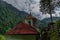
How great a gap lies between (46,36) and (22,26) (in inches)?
115

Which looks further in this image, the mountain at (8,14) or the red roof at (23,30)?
the mountain at (8,14)

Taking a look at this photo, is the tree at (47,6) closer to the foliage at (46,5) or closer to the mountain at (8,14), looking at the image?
the foliage at (46,5)

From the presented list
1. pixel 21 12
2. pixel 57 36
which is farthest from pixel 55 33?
pixel 21 12

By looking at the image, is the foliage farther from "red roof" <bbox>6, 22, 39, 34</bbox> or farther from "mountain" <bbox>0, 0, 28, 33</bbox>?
"mountain" <bbox>0, 0, 28, 33</bbox>

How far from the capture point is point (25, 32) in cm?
1157

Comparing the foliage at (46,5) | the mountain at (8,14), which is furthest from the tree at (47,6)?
the mountain at (8,14)

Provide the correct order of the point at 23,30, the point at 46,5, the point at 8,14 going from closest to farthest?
the point at 23,30 < the point at 46,5 < the point at 8,14

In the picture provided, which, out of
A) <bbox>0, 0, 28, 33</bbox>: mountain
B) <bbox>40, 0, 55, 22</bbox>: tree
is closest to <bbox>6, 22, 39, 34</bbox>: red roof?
<bbox>40, 0, 55, 22</bbox>: tree

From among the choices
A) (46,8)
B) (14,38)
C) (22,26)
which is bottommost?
(14,38)

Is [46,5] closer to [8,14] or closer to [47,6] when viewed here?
[47,6]

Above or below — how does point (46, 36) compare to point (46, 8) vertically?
below

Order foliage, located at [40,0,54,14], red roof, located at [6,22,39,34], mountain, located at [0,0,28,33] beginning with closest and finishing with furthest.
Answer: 1. red roof, located at [6,22,39,34]
2. foliage, located at [40,0,54,14]
3. mountain, located at [0,0,28,33]

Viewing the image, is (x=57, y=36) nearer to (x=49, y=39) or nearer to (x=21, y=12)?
(x=49, y=39)

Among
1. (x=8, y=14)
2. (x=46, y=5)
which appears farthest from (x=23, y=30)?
(x=8, y=14)
